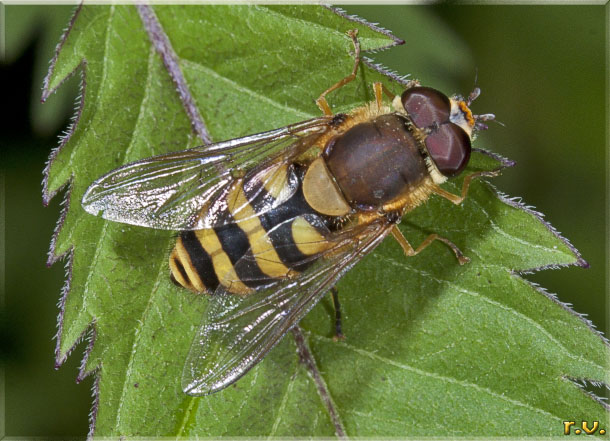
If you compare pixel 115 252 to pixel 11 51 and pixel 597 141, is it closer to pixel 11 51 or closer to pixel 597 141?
pixel 11 51

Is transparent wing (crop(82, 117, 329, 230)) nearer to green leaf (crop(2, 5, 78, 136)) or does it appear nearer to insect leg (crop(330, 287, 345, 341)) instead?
insect leg (crop(330, 287, 345, 341))

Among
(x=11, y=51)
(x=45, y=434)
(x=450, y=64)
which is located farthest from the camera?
(x=450, y=64)

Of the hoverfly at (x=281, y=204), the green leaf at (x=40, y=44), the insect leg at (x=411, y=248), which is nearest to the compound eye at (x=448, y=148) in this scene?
the hoverfly at (x=281, y=204)

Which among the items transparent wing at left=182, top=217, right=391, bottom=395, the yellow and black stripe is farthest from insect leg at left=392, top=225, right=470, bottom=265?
the yellow and black stripe

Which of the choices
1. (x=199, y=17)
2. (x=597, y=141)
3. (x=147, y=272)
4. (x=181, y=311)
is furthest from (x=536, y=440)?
(x=199, y=17)

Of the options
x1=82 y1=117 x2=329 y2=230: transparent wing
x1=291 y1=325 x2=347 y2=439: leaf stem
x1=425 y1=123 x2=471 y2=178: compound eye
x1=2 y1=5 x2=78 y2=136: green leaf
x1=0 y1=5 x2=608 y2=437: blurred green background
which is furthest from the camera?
x1=0 y1=5 x2=608 y2=437: blurred green background

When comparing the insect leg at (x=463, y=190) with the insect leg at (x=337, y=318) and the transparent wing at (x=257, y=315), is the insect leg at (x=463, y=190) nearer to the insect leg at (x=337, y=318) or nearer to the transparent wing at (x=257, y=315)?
the transparent wing at (x=257, y=315)
